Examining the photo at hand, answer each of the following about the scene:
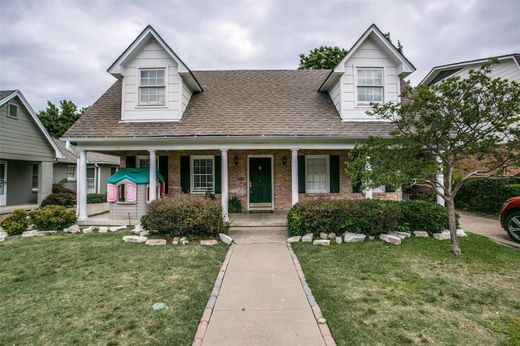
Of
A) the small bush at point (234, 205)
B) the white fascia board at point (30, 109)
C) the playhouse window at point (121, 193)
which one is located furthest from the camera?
the white fascia board at point (30, 109)

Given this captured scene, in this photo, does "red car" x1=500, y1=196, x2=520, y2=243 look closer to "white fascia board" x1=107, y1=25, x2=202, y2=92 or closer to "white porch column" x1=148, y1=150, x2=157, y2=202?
"white porch column" x1=148, y1=150, x2=157, y2=202

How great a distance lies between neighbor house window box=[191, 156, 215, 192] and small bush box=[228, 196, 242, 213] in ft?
3.63

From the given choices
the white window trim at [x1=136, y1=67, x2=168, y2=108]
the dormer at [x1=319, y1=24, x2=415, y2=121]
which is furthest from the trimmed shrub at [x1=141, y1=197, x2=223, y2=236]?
the dormer at [x1=319, y1=24, x2=415, y2=121]

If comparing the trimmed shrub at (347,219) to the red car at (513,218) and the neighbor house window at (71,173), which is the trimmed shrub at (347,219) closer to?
the red car at (513,218)

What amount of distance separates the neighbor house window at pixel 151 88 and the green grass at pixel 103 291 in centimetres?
546

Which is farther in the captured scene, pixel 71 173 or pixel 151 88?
pixel 71 173

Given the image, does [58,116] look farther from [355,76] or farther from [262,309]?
[262,309]

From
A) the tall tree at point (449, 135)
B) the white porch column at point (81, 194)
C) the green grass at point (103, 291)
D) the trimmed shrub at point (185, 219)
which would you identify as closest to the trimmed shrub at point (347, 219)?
the tall tree at point (449, 135)

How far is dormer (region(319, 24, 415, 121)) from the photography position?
9.63m

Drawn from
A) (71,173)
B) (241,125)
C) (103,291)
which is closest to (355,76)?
(241,125)

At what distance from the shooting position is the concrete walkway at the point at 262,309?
2.96 metres

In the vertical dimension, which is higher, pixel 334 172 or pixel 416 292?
pixel 334 172

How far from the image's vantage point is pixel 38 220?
8.24 m

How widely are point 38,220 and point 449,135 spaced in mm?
11889
